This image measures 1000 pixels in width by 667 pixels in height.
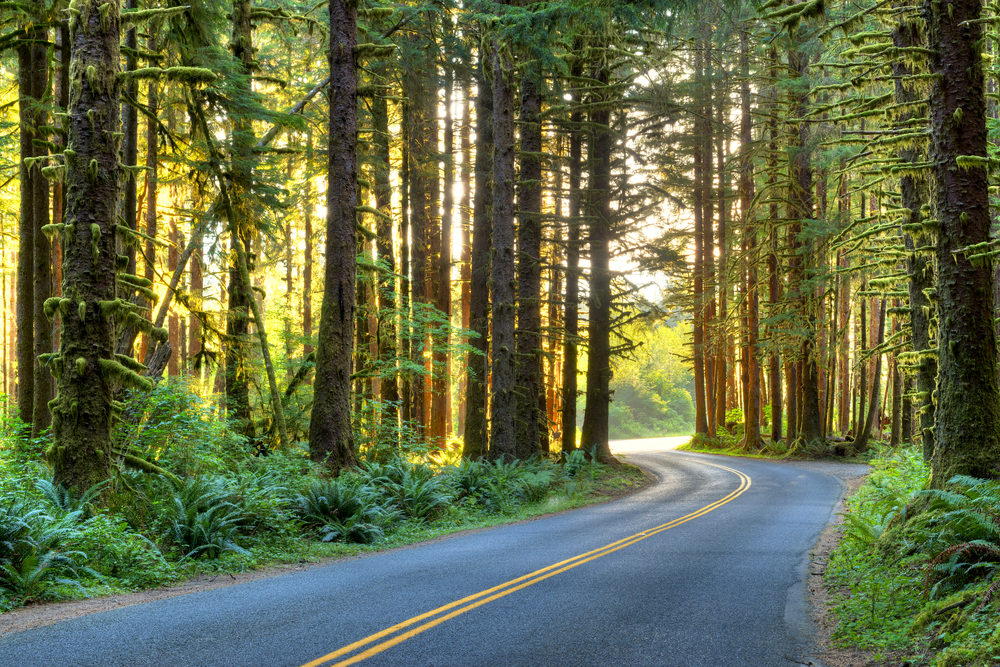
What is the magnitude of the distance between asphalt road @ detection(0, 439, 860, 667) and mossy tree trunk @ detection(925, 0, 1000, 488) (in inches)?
117

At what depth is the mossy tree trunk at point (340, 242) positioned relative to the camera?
47.5ft

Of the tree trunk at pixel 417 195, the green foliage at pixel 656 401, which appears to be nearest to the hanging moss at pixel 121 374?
the tree trunk at pixel 417 195

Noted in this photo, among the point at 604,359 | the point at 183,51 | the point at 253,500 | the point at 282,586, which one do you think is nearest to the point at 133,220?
the point at 183,51

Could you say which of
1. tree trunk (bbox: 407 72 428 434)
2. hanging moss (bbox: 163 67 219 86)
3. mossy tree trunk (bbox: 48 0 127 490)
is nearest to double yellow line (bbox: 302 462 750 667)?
mossy tree trunk (bbox: 48 0 127 490)

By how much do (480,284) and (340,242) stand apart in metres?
9.88

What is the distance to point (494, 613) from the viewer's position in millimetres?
6922

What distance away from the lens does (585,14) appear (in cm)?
1571

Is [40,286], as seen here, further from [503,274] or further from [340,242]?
[503,274]

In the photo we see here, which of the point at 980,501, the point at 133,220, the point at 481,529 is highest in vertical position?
the point at 133,220

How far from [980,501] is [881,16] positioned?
7805 mm

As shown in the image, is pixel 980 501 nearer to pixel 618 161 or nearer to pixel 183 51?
pixel 183 51

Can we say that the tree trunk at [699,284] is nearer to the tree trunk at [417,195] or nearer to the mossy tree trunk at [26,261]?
the tree trunk at [417,195]

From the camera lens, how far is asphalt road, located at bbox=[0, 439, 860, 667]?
556 centimetres

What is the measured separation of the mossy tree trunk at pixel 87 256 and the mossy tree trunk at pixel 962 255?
11.5 m
